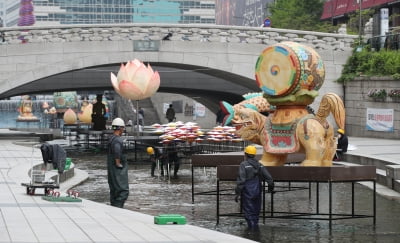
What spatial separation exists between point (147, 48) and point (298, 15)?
95.5 feet

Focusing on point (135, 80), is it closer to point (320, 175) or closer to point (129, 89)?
point (129, 89)

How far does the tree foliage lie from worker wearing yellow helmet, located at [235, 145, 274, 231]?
48.5 metres

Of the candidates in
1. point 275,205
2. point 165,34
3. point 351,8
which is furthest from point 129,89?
point 351,8

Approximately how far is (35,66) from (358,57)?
1328cm

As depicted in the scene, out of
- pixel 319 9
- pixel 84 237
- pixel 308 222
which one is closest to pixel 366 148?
pixel 308 222

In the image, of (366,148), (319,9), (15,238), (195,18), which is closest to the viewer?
(15,238)

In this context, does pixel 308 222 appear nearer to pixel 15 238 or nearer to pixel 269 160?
pixel 269 160

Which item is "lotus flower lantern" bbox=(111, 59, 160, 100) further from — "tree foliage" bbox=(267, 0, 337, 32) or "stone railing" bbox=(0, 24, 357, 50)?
"tree foliage" bbox=(267, 0, 337, 32)

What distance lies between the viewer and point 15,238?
11.7 m

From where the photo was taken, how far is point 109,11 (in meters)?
148

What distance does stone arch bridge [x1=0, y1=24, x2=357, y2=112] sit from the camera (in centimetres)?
3912

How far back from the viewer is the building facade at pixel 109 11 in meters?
147

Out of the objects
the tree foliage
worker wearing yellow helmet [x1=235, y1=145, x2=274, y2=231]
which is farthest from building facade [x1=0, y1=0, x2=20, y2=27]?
worker wearing yellow helmet [x1=235, y1=145, x2=274, y2=231]

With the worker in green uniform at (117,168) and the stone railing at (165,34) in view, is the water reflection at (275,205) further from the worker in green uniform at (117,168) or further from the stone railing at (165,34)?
the stone railing at (165,34)
